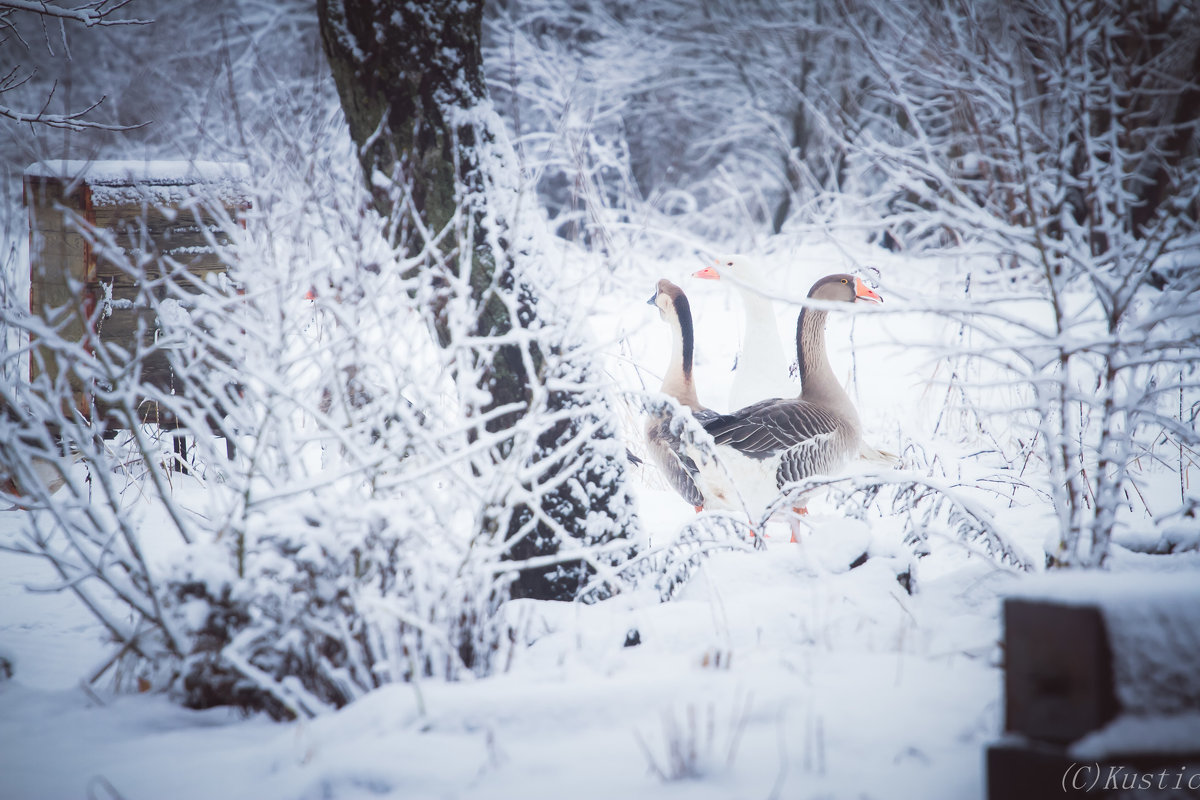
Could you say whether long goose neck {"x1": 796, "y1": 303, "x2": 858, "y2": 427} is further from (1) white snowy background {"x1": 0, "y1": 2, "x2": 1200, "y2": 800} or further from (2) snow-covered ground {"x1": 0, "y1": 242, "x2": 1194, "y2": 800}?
(2) snow-covered ground {"x1": 0, "y1": 242, "x2": 1194, "y2": 800}

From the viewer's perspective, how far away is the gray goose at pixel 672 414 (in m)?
Result: 3.21

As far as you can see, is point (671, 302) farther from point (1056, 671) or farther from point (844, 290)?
point (1056, 671)

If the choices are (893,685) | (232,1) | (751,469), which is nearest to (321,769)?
(893,685)

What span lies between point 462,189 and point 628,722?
6.12 ft

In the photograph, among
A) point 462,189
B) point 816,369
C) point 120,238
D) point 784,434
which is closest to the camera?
point 462,189

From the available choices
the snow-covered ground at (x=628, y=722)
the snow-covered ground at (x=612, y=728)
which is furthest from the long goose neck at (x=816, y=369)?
the snow-covered ground at (x=612, y=728)

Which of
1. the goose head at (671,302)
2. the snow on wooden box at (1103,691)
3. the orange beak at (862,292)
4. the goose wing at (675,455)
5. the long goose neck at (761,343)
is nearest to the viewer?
the snow on wooden box at (1103,691)

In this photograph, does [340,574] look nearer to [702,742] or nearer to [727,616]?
[702,742]

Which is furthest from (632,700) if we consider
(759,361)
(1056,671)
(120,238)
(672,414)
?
(120,238)

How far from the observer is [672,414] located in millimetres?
3137

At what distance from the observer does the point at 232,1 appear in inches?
401

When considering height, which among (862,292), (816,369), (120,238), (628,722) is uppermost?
(120,238)

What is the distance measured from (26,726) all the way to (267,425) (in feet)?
3.00

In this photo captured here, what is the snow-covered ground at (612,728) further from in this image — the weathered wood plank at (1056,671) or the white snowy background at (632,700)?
the weathered wood plank at (1056,671)
